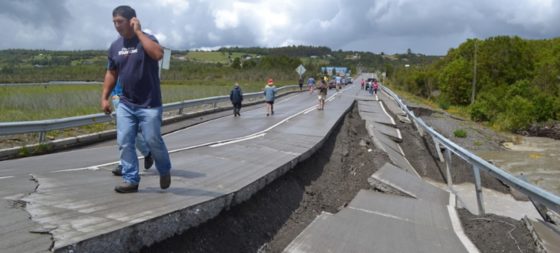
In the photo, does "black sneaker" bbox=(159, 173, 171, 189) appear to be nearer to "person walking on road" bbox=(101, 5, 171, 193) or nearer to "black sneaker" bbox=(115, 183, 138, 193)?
"black sneaker" bbox=(115, 183, 138, 193)

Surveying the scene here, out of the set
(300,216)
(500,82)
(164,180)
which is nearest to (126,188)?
(164,180)

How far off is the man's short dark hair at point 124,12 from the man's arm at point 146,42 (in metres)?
0.05

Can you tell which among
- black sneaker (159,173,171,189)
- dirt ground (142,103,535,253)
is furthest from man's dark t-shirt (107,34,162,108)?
dirt ground (142,103,535,253)

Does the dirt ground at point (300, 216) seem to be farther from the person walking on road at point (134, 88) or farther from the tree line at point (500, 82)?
the tree line at point (500, 82)

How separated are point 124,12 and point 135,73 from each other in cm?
64

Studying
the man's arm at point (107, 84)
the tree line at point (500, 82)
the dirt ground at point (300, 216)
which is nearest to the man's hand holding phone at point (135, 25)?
the man's arm at point (107, 84)

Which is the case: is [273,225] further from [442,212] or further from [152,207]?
[442,212]

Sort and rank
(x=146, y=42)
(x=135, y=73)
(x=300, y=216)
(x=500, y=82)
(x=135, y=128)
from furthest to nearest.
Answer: (x=500, y=82) → (x=300, y=216) → (x=135, y=128) → (x=135, y=73) → (x=146, y=42)

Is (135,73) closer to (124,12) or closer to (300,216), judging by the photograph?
(124,12)

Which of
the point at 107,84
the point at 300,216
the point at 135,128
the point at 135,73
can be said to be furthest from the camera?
the point at 300,216

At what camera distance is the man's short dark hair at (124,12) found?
17.2 ft

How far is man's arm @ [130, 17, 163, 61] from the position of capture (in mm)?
5211

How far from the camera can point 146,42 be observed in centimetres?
520

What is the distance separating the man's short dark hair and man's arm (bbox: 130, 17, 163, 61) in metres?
0.05
